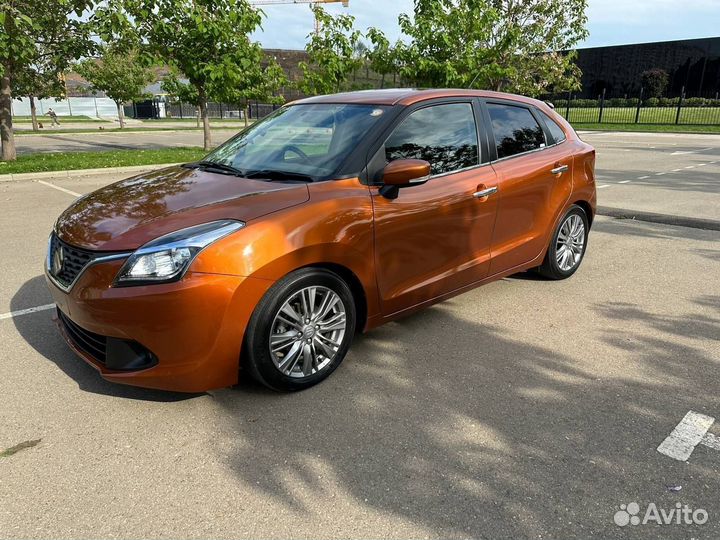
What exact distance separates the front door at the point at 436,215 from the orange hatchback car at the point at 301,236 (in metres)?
0.01

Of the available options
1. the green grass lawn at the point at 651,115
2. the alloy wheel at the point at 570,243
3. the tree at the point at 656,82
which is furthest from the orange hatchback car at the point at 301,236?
the tree at the point at 656,82

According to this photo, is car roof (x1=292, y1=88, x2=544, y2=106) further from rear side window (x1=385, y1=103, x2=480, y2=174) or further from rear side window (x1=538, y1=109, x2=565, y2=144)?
rear side window (x1=538, y1=109, x2=565, y2=144)

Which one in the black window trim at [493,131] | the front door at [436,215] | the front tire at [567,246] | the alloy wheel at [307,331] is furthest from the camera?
the front tire at [567,246]

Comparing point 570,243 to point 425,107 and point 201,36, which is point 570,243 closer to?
point 425,107

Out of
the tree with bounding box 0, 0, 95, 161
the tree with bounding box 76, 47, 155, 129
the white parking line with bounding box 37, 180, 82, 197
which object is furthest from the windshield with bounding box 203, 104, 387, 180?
the tree with bounding box 76, 47, 155, 129

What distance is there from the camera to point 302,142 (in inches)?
151

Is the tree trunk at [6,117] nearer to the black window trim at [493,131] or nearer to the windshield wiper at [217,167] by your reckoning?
the windshield wiper at [217,167]

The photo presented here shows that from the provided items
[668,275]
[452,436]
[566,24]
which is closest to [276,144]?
[452,436]

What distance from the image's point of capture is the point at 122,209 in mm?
3215

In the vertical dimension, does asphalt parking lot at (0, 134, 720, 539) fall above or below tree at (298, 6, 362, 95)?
below

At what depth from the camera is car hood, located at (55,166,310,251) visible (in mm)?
2887

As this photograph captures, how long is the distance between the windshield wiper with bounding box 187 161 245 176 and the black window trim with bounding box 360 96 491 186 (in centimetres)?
86

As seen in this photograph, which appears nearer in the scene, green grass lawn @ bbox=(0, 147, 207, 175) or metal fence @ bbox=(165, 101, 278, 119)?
green grass lawn @ bbox=(0, 147, 207, 175)

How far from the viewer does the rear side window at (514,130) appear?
169 inches
